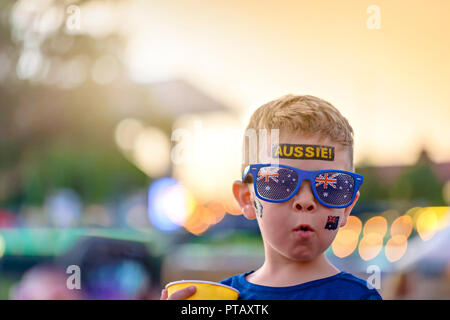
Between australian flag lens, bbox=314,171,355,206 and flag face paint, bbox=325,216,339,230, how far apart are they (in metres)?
0.04

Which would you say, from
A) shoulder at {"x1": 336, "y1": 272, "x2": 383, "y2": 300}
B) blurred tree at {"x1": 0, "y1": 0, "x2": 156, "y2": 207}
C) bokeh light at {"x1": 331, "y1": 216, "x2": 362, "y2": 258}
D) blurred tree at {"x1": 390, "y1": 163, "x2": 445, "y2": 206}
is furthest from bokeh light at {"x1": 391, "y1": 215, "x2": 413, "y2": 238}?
blurred tree at {"x1": 390, "y1": 163, "x2": 445, "y2": 206}

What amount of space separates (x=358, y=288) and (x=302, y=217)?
0.28m

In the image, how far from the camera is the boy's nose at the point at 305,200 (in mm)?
1450

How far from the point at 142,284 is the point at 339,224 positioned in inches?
149

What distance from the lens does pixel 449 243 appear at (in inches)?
204

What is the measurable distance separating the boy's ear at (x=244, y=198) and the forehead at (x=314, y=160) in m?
0.16

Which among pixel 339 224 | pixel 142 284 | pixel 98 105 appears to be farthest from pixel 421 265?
pixel 98 105

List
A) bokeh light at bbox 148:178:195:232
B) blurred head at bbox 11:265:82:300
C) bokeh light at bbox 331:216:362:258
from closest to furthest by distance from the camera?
blurred head at bbox 11:265:82:300 → bokeh light at bbox 331:216:362:258 → bokeh light at bbox 148:178:195:232

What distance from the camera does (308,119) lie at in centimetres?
153

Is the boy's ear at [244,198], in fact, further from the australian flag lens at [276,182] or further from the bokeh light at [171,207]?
the bokeh light at [171,207]

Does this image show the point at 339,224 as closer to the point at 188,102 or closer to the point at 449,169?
the point at 188,102

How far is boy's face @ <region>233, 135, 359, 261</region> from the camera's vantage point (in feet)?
4.77

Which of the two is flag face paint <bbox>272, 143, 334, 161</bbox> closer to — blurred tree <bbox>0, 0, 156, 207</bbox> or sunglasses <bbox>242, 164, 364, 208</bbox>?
sunglasses <bbox>242, 164, 364, 208</bbox>

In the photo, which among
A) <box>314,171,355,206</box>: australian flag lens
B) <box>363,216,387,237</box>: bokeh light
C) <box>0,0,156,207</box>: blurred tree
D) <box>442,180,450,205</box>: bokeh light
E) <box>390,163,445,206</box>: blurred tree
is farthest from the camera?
<box>442,180,450,205</box>: bokeh light
